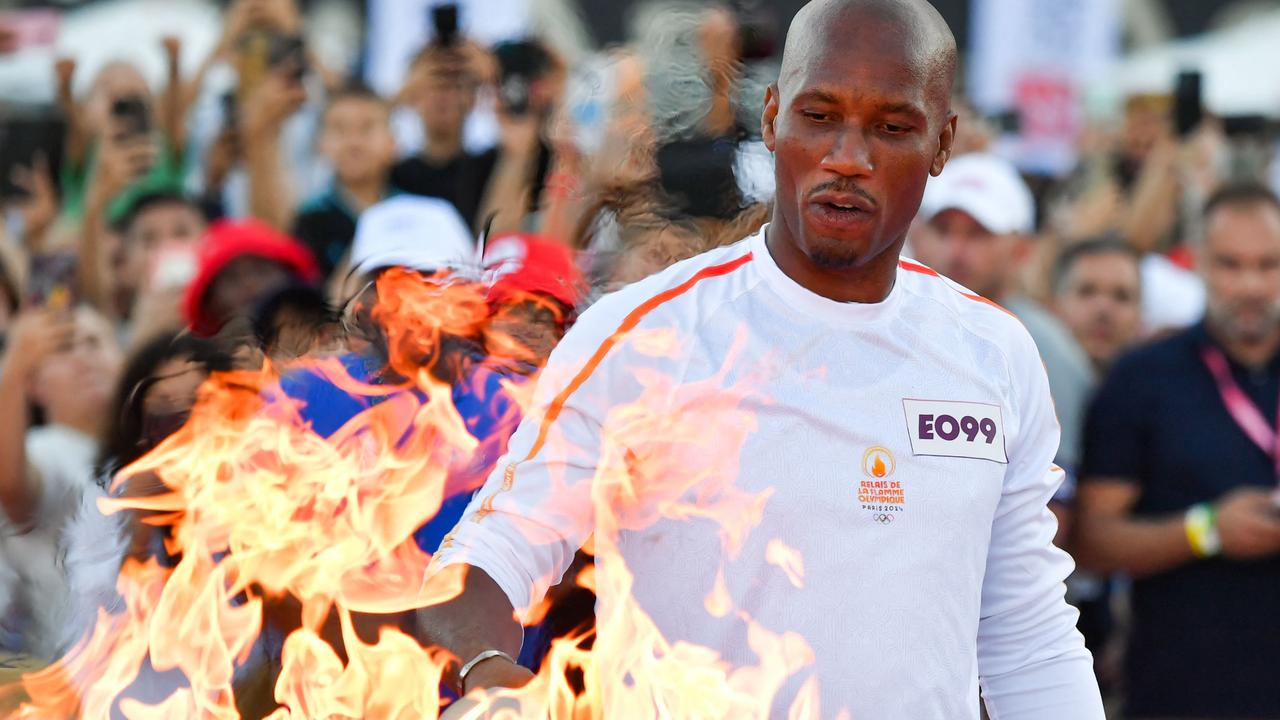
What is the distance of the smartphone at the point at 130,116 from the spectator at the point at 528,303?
8.31 feet

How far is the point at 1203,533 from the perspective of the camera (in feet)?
16.4

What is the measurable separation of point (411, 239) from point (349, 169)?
163 centimetres

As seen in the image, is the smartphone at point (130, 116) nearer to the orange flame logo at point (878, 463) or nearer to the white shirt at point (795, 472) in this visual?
the white shirt at point (795, 472)

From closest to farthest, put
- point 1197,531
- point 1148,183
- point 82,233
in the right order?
point 1197,531
point 82,233
point 1148,183

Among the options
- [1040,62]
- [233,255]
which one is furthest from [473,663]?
[1040,62]

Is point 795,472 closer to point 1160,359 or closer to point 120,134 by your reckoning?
point 1160,359

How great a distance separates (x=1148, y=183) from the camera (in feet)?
25.7

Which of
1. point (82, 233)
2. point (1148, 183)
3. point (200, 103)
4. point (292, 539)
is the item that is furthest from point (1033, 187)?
point (292, 539)

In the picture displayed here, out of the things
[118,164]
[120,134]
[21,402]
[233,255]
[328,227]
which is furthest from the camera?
[120,134]

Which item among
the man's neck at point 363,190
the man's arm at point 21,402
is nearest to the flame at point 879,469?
the man's arm at point 21,402

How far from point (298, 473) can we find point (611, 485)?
68 cm

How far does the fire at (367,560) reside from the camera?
2.46 m

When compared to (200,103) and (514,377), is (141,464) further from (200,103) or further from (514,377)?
(200,103)

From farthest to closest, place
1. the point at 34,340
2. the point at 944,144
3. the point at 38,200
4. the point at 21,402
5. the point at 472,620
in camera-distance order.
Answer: the point at 38,200, the point at 34,340, the point at 21,402, the point at 944,144, the point at 472,620
